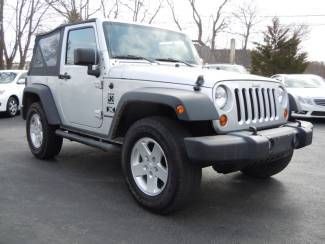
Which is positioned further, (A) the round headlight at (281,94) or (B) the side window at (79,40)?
(B) the side window at (79,40)

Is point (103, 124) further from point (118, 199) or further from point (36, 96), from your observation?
point (36, 96)

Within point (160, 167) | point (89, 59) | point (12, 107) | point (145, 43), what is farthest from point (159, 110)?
point (12, 107)

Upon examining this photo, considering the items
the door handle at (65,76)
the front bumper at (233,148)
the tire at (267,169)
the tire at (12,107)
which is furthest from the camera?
the tire at (12,107)

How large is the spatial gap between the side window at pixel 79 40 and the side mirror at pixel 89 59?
0.23 meters

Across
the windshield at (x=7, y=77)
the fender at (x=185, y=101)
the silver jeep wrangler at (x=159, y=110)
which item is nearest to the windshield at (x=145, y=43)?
the silver jeep wrangler at (x=159, y=110)

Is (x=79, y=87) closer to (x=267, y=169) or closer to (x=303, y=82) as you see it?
(x=267, y=169)

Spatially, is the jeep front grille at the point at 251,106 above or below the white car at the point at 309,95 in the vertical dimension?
above

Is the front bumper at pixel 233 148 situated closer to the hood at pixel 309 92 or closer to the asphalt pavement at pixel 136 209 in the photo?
the asphalt pavement at pixel 136 209

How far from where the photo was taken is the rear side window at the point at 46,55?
5597 mm

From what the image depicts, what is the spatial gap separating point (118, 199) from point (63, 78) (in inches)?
76.7

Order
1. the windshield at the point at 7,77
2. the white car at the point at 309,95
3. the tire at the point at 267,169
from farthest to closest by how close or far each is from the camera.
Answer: the windshield at the point at 7,77, the white car at the point at 309,95, the tire at the point at 267,169

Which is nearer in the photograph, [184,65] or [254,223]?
[254,223]

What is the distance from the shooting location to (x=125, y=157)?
13.1ft

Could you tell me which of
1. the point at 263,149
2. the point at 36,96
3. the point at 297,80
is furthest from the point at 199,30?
the point at 263,149
